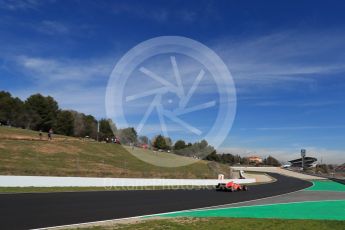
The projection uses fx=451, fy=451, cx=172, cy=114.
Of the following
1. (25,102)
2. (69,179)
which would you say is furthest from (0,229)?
(25,102)

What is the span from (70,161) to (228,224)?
47.3 metres

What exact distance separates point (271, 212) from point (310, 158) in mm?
172153

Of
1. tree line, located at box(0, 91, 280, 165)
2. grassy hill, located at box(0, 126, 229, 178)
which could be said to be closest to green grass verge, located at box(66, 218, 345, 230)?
grassy hill, located at box(0, 126, 229, 178)

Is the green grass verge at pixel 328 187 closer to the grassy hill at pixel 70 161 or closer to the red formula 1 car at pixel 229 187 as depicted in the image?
the red formula 1 car at pixel 229 187

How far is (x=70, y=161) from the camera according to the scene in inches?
2330

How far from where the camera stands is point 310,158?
603 ft

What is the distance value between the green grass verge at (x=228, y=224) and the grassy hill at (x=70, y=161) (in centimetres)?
2945

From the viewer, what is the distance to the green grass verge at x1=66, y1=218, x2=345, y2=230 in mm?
13758

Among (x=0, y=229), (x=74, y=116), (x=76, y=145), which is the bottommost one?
(x=0, y=229)

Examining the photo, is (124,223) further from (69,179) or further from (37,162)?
(37,162)

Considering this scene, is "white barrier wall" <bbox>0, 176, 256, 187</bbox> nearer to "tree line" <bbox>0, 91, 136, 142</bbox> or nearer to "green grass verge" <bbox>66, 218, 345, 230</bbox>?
"green grass verge" <bbox>66, 218, 345, 230</bbox>

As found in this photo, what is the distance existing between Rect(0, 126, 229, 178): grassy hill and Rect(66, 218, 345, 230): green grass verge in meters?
29.5

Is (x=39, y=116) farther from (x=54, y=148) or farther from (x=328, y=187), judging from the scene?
(x=328, y=187)

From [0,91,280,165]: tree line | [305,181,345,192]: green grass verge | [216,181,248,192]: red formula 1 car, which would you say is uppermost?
[0,91,280,165]: tree line
